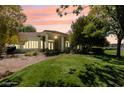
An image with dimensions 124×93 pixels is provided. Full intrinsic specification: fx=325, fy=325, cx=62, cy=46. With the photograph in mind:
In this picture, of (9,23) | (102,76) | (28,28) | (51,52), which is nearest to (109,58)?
(102,76)

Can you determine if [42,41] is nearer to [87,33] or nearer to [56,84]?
[87,33]

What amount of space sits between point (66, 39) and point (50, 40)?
56 cm

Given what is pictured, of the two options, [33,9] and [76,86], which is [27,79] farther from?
[33,9]

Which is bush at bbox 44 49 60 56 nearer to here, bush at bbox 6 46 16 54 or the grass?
the grass

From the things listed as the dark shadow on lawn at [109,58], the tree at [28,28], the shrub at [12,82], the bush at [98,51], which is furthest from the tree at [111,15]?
the shrub at [12,82]

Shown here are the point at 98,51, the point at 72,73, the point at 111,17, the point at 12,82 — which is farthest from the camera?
the point at 111,17

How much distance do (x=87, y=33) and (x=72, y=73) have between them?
4.02 ft

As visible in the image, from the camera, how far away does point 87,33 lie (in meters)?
8.44

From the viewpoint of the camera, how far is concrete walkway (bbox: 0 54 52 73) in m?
8.28

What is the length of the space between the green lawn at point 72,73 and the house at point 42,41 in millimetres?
328

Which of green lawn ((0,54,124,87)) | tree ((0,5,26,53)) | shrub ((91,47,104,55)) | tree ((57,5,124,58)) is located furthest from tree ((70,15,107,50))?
tree ((0,5,26,53))
